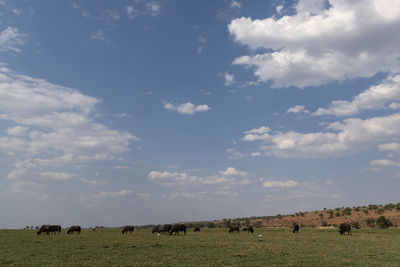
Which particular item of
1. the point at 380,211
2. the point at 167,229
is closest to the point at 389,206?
the point at 380,211

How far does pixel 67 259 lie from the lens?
2314cm

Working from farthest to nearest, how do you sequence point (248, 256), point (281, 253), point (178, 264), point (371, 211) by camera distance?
point (371, 211)
point (281, 253)
point (248, 256)
point (178, 264)

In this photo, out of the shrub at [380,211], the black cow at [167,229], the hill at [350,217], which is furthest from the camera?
the shrub at [380,211]

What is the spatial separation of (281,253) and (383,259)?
7458 millimetres

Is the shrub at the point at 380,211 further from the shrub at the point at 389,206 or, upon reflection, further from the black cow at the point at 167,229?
the black cow at the point at 167,229

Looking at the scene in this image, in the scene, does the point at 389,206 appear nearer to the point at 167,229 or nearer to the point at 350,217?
the point at 350,217

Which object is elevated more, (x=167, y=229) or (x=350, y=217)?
(x=167, y=229)

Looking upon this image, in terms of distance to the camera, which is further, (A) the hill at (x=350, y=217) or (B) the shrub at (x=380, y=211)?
(B) the shrub at (x=380, y=211)

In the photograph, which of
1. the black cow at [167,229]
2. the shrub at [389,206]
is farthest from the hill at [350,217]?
the black cow at [167,229]

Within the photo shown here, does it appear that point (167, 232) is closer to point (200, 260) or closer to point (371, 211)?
point (200, 260)

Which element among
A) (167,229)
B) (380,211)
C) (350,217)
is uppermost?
(167,229)

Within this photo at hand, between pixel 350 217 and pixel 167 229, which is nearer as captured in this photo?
pixel 167 229

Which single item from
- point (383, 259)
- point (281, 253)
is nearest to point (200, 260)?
point (281, 253)

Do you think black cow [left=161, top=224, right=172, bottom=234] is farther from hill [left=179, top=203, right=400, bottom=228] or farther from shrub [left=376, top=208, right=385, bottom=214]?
shrub [left=376, top=208, right=385, bottom=214]
